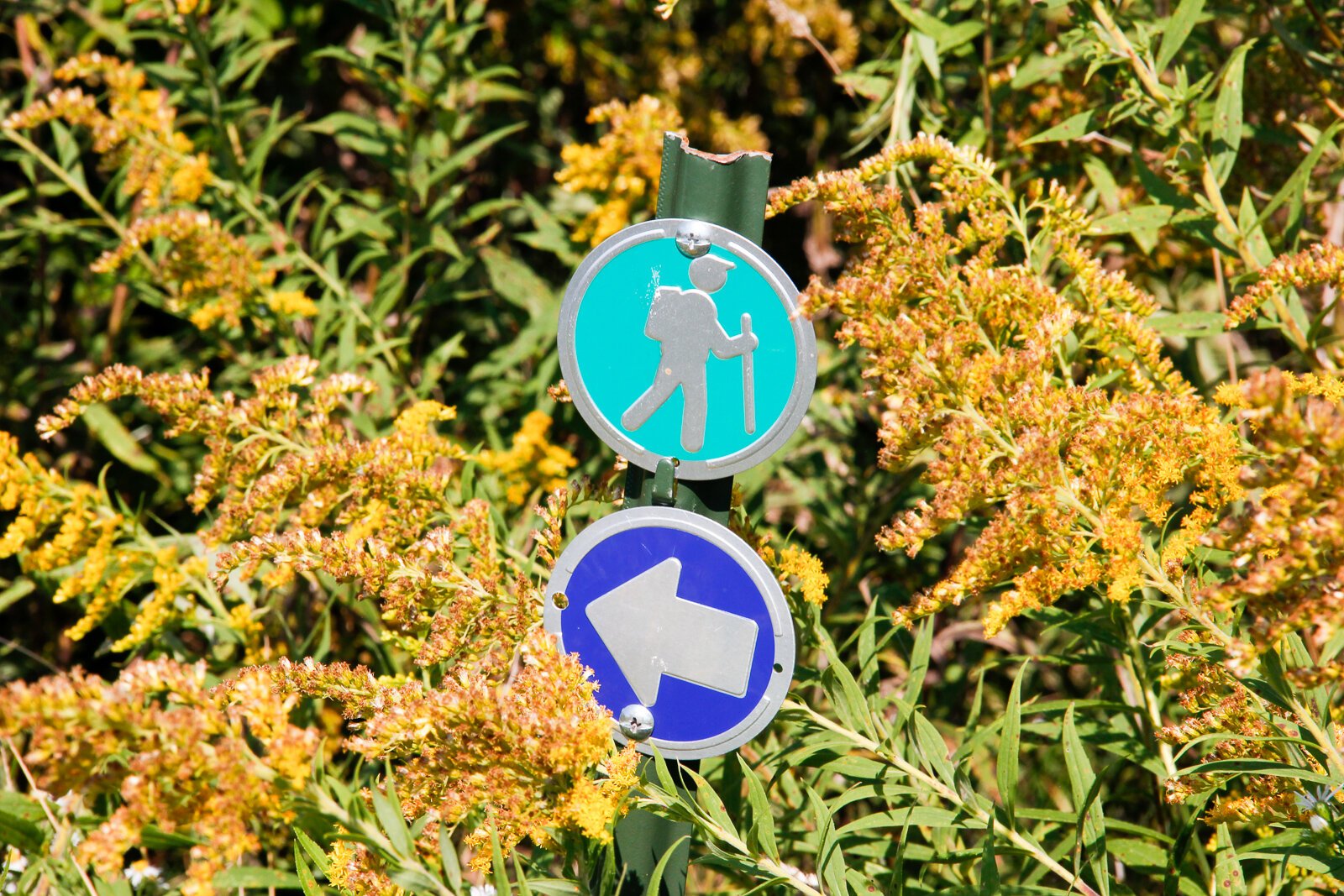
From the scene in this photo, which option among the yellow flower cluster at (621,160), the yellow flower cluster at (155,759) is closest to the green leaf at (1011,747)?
the yellow flower cluster at (155,759)

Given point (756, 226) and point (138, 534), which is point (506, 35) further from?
point (756, 226)

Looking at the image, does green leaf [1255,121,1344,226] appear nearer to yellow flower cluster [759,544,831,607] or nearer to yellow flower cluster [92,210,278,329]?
A: yellow flower cluster [759,544,831,607]

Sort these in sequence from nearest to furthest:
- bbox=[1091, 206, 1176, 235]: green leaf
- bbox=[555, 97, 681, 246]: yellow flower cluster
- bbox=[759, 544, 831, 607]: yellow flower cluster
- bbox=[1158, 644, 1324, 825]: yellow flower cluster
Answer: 1. bbox=[1158, 644, 1324, 825]: yellow flower cluster
2. bbox=[759, 544, 831, 607]: yellow flower cluster
3. bbox=[1091, 206, 1176, 235]: green leaf
4. bbox=[555, 97, 681, 246]: yellow flower cluster

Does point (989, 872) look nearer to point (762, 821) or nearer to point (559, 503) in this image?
point (762, 821)

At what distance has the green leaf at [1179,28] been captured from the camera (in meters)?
1.65

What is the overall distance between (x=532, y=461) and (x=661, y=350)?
33.9 inches

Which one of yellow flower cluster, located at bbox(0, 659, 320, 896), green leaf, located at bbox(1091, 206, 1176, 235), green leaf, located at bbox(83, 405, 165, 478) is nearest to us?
yellow flower cluster, located at bbox(0, 659, 320, 896)

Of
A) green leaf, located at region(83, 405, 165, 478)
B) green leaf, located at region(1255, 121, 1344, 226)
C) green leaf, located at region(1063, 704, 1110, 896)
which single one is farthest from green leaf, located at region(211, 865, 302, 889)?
green leaf, located at region(1255, 121, 1344, 226)

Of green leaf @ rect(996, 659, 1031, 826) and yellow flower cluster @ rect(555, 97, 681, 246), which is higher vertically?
yellow flower cluster @ rect(555, 97, 681, 246)

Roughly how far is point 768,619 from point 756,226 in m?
0.51

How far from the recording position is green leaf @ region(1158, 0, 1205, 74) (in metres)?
1.65

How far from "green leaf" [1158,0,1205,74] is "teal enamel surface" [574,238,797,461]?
0.90m

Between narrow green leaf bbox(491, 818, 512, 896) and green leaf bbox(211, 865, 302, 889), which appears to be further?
green leaf bbox(211, 865, 302, 889)

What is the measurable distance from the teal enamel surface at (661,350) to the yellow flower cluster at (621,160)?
1.01 metres
